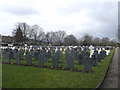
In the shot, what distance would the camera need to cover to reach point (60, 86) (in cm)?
715

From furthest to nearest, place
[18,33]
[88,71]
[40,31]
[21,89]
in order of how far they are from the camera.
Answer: [40,31]
[18,33]
[88,71]
[21,89]

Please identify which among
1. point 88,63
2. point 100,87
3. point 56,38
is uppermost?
point 56,38

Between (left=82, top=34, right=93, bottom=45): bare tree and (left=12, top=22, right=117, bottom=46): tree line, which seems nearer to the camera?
(left=12, top=22, right=117, bottom=46): tree line

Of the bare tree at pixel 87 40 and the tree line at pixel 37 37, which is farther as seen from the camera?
the bare tree at pixel 87 40

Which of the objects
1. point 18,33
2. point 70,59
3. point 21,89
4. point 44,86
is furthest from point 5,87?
point 18,33

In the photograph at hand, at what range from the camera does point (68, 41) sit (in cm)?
9444

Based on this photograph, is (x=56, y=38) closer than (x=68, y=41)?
No

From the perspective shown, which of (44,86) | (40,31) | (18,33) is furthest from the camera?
(40,31)

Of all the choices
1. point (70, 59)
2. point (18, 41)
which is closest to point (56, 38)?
point (18, 41)

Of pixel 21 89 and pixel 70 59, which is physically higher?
pixel 70 59

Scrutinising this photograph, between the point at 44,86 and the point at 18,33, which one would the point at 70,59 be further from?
the point at 18,33

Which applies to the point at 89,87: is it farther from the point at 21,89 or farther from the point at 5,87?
the point at 5,87

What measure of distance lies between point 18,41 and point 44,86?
65.9 metres

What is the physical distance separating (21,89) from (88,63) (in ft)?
20.2
